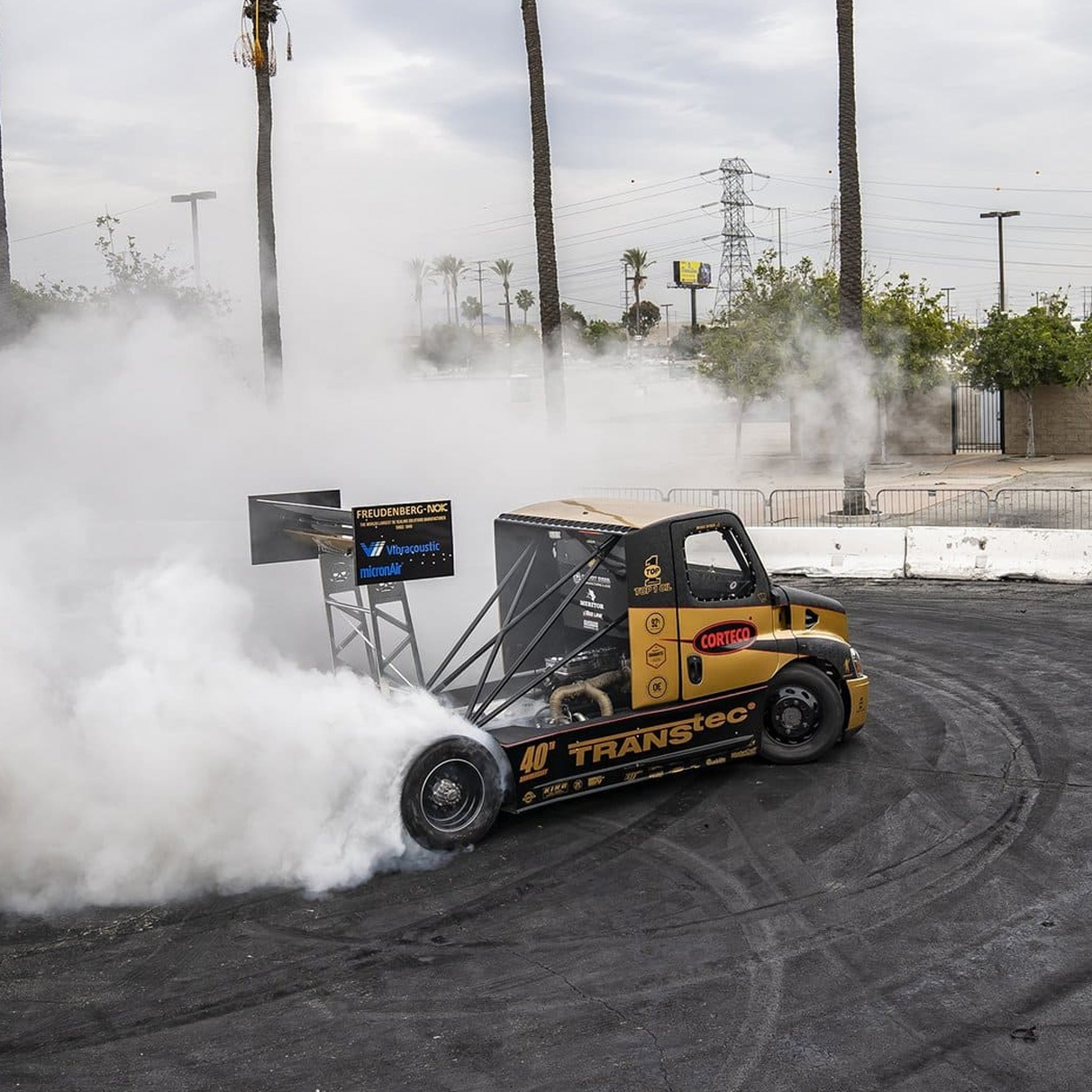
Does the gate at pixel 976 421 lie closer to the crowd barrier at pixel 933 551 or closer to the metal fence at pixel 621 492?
the crowd barrier at pixel 933 551

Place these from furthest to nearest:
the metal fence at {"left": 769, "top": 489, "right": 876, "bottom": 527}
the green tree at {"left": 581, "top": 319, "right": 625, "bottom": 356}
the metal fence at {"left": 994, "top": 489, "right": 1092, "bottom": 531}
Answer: the green tree at {"left": 581, "top": 319, "right": 625, "bottom": 356} < the metal fence at {"left": 769, "top": 489, "right": 876, "bottom": 527} < the metal fence at {"left": 994, "top": 489, "right": 1092, "bottom": 531}

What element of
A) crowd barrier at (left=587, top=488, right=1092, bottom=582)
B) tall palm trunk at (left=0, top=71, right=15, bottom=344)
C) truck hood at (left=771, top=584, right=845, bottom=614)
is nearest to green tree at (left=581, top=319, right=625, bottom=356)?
crowd barrier at (left=587, top=488, right=1092, bottom=582)

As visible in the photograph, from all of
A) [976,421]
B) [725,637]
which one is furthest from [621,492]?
[976,421]

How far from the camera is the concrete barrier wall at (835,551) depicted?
683 inches

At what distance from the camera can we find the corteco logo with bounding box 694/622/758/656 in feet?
28.7

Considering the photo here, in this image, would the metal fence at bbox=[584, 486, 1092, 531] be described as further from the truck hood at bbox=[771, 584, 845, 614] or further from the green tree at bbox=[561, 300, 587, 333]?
the green tree at bbox=[561, 300, 587, 333]

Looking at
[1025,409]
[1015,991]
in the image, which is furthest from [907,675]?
[1025,409]

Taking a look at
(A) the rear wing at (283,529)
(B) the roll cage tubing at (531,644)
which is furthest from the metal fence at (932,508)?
(A) the rear wing at (283,529)

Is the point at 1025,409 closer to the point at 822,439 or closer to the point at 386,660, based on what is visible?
the point at 822,439

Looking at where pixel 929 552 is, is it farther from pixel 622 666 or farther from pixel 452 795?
pixel 452 795

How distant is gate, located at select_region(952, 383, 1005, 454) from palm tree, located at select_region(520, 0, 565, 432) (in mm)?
15961

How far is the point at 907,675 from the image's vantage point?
1192cm

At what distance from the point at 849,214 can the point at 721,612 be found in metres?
15.3

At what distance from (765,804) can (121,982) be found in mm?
4276
